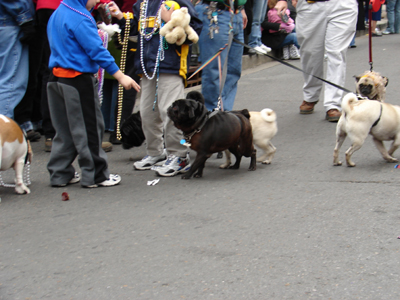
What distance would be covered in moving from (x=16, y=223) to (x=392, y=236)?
8.51 feet

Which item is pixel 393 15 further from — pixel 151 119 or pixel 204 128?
pixel 204 128

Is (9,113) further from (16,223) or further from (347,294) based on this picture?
(347,294)

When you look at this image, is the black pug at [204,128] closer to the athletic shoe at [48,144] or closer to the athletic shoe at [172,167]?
the athletic shoe at [172,167]

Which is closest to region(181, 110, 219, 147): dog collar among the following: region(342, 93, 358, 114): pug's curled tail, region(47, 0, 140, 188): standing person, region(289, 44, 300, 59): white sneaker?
region(47, 0, 140, 188): standing person

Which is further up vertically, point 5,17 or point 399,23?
point 5,17

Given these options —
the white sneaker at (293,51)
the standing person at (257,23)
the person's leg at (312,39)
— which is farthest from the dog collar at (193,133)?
the white sneaker at (293,51)

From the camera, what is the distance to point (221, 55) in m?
5.77

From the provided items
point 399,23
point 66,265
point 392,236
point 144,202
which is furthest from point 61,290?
point 399,23

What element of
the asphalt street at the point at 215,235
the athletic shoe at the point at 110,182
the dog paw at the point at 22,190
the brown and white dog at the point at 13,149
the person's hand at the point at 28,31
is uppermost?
the person's hand at the point at 28,31

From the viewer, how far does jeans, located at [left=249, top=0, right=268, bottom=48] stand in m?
11.3

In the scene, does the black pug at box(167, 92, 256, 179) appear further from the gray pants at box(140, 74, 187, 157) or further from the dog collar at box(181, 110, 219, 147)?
the gray pants at box(140, 74, 187, 157)

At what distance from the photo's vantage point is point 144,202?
→ 4.12 meters

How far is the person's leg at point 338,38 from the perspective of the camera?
6523 millimetres

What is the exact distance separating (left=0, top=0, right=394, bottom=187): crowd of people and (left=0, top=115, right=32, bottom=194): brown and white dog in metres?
0.27
